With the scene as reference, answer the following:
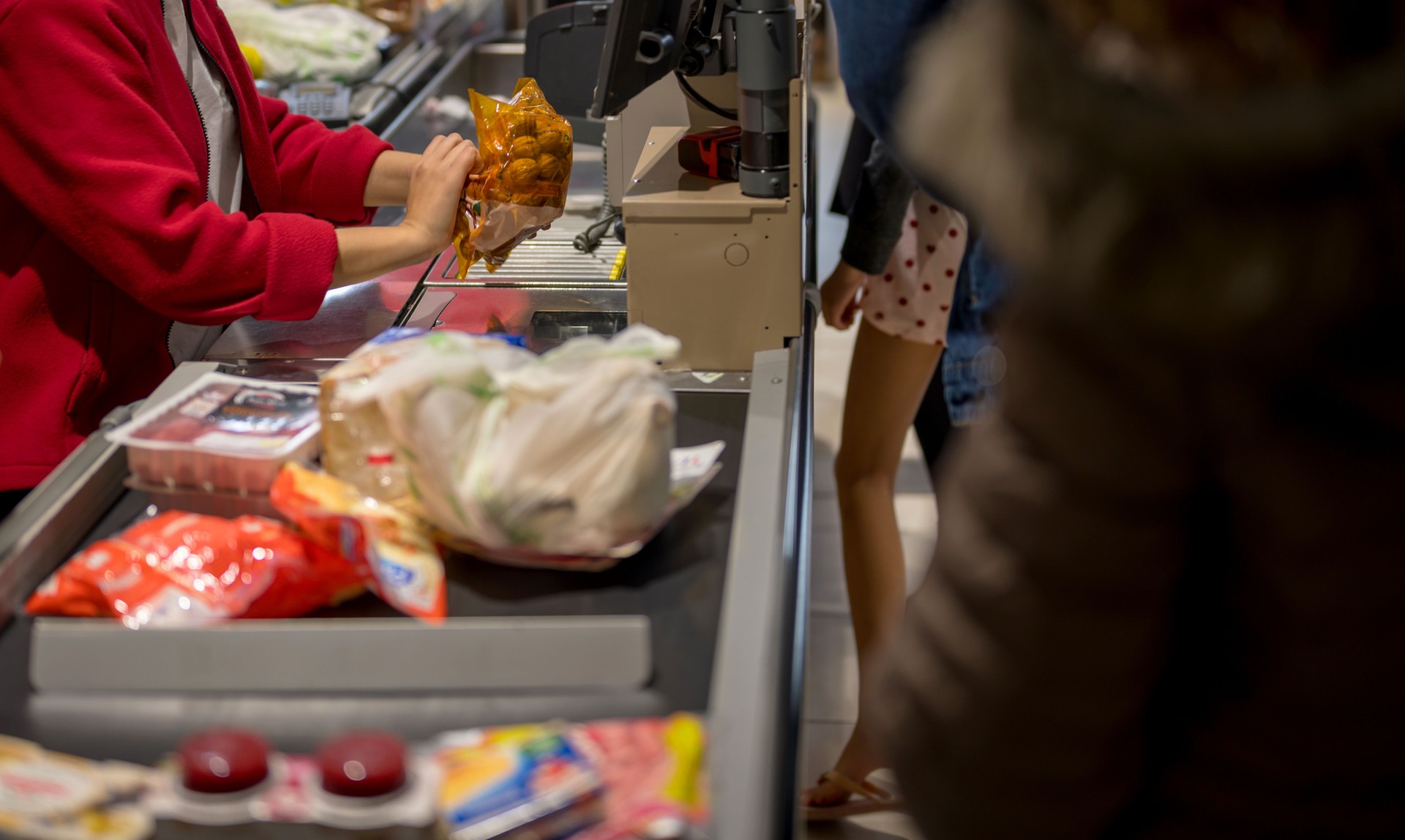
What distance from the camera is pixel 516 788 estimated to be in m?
0.77

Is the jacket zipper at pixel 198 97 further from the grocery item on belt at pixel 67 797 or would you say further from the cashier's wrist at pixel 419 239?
the grocery item on belt at pixel 67 797

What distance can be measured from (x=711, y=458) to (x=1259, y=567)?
60 centimetres

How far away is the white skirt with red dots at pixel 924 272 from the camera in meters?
1.98

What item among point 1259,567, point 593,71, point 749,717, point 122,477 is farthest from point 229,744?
point 593,71

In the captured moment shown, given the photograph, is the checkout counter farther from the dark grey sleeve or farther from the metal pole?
the dark grey sleeve

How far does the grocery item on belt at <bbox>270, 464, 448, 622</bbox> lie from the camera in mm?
973

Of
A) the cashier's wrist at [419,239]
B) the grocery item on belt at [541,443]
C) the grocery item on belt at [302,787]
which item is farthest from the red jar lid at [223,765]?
the cashier's wrist at [419,239]

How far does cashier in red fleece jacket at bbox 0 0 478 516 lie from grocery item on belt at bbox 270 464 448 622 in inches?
17.3

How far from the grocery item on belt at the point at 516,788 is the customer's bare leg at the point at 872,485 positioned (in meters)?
1.32

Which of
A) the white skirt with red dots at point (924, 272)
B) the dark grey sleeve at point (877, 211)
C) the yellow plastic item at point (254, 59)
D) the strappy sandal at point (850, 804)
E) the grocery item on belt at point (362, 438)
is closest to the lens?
the grocery item on belt at point (362, 438)

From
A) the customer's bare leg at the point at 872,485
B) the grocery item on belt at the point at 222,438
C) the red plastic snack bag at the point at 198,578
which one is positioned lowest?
the customer's bare leg at the point at 872,485

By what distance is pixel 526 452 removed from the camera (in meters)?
0.96

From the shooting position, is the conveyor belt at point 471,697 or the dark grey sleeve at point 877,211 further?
the dark grey sleeve at point 877,211

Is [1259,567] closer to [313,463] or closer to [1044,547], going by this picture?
[1044,547]
